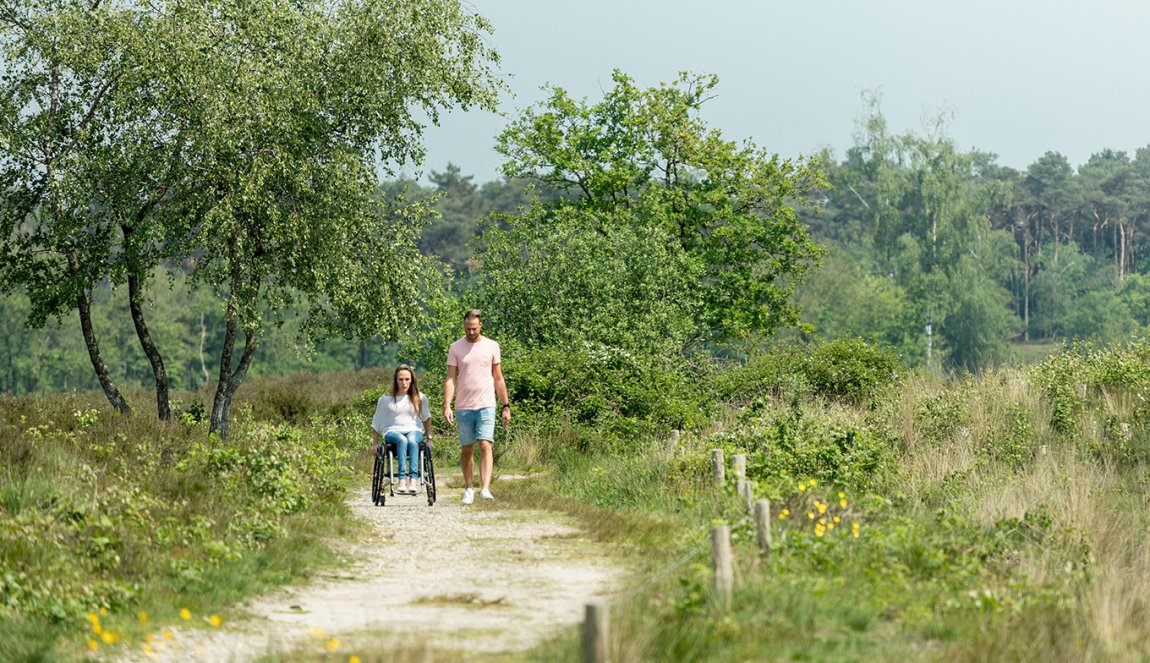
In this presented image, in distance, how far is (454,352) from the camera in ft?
45.3

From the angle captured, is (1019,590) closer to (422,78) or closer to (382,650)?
(382,650)

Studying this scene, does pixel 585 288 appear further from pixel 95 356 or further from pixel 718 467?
pixel 718 467

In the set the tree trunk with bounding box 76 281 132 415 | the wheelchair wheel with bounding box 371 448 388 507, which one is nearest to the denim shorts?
the wheelchair wheel with bounding box 371 448 388 507

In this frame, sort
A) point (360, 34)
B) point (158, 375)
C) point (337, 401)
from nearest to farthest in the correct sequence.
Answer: point (360, 34) < point (158, 375) < point (337, 401)

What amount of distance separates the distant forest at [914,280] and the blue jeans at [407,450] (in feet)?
157

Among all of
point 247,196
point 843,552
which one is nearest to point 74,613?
point 843,552

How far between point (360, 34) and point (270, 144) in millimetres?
2405

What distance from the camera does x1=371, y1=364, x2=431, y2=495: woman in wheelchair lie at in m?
13.9

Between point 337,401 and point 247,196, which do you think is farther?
point 337,401

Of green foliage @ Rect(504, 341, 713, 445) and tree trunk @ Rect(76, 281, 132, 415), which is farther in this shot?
tree trunk @ Rect(76, 281, 132, 415)

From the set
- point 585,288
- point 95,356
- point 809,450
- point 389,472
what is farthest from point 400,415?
point 585,288

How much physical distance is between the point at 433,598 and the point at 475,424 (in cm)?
545

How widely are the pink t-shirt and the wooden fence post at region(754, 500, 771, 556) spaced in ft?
17.7

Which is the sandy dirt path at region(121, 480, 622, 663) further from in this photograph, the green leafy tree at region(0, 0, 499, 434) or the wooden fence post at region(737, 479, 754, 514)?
the green leafy tree at region(0, 0, 499, 434)
